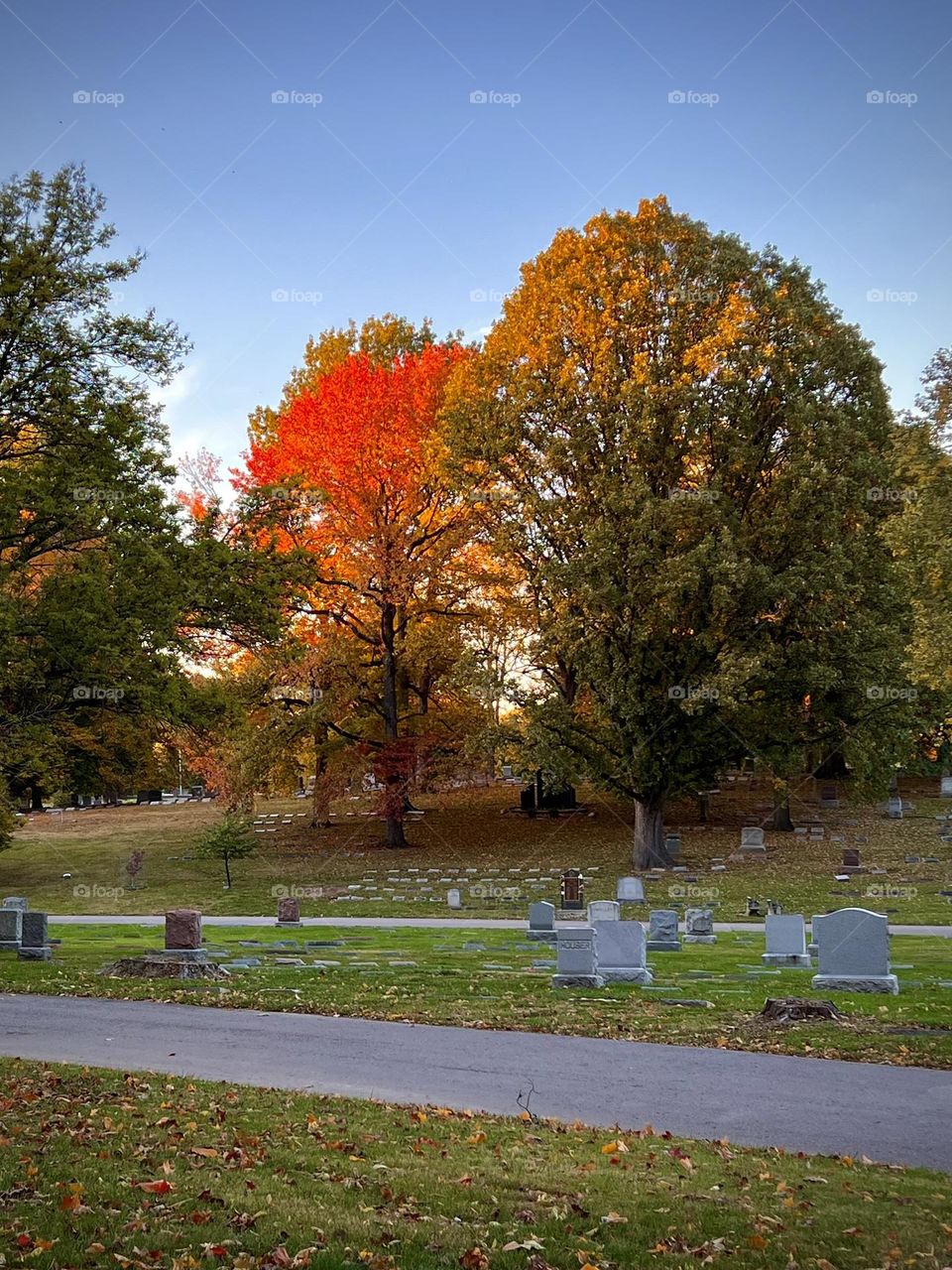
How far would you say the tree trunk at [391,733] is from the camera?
37156 mm

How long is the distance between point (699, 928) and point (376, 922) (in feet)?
26.0

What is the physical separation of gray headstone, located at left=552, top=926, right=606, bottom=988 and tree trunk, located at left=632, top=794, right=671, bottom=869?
16.9m

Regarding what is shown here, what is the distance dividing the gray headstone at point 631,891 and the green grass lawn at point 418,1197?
18.3 meters

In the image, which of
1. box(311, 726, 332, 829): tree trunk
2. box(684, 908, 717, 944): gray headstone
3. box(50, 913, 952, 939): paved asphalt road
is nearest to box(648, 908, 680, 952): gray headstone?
box(684, 908, 717, 944): gray headstone

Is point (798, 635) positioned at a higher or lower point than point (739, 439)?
lower

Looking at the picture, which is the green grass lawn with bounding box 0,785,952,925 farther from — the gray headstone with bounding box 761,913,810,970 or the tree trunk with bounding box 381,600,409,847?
the gray headstone with bounding box 761,913,810,970

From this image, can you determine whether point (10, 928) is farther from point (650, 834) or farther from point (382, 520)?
point (382, 520)

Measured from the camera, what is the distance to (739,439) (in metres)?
31.8

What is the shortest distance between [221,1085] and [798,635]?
26579 millimetres

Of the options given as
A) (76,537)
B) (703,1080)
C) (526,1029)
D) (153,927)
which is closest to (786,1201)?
(703,1080)

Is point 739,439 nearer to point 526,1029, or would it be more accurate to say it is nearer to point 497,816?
point 497,816

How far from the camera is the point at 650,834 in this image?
1288 inches

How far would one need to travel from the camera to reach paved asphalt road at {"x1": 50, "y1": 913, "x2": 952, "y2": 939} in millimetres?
23250

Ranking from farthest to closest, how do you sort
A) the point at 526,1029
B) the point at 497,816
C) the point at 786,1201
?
the point at 497,816 → the point at 526,1029 → the point at 786,1201
